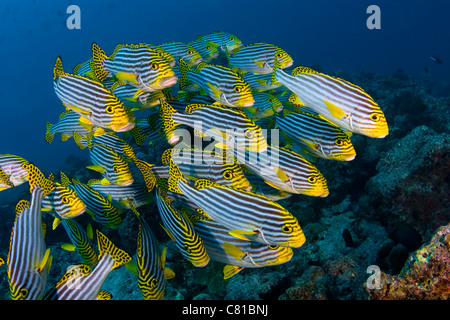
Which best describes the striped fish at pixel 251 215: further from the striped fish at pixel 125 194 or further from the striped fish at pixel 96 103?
the striped fish at pixel 125 194

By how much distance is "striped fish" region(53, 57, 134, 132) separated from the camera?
367 centimetres

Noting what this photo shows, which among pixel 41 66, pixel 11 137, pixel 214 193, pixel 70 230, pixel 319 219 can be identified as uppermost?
pixel 214 193

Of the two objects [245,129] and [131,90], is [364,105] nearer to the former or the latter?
[245,129]

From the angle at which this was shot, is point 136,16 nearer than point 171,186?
No

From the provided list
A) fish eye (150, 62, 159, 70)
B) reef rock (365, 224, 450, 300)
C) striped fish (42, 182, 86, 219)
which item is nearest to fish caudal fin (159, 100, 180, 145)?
fish eye (150, 62, 159, 70)

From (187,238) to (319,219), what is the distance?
4381 mm

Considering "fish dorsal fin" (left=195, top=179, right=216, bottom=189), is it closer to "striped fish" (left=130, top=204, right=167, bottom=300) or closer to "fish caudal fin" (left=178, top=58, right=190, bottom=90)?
"striped fish" (left=130, top=204, right=167, bottom=300)

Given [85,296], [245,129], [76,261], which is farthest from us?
[76,261]

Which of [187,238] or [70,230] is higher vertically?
[187,238]

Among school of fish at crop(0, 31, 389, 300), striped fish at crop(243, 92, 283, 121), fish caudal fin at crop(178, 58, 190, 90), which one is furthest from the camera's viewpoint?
striped fish at crop(243, 92, 283, 121)

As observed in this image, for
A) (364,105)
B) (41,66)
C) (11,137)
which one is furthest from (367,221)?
(41,66)

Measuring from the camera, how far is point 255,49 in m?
5.43

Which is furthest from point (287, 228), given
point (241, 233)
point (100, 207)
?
point (100, 207)

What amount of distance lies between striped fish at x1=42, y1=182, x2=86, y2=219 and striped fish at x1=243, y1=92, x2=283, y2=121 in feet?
11.5
